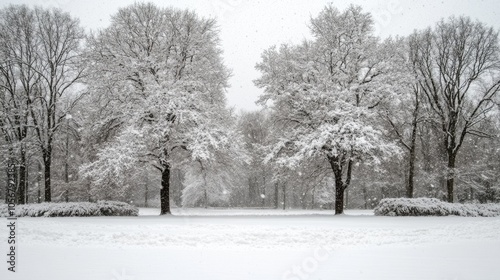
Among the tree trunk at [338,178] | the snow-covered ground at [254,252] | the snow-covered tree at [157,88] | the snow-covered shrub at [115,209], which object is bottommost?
the snow-covered shrub at [115,209]

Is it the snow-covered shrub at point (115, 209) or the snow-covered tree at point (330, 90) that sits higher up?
the snow-covered tree at point (330, 90)

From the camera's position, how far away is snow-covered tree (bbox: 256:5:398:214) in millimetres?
19906

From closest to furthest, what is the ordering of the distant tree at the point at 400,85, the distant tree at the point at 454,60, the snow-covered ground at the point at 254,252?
the snow-covered ground at the point at 254,252, the distant tree at the point at 400,85, the distant tree at the point at 454,60

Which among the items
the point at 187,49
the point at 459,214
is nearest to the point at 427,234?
the point at 459,214

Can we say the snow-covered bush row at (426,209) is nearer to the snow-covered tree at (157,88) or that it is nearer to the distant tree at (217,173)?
the distant tree at (217,173)

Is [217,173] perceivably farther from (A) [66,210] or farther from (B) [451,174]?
(B) [451,174]

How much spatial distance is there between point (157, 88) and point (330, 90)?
10.2 metres

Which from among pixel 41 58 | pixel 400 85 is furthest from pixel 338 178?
pixel 41 58

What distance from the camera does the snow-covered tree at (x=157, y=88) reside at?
760 inches

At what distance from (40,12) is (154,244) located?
21276 millimetres

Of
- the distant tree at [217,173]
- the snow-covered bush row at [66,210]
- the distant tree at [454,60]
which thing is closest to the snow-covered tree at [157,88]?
the distant tree at [217,173]

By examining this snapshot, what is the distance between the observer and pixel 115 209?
2138 centimetres

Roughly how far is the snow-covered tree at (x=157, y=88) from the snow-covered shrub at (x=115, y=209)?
2101 millimetres

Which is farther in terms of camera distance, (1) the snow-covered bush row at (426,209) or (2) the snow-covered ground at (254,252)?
(1) the snow-covered bush row at (426,209)
